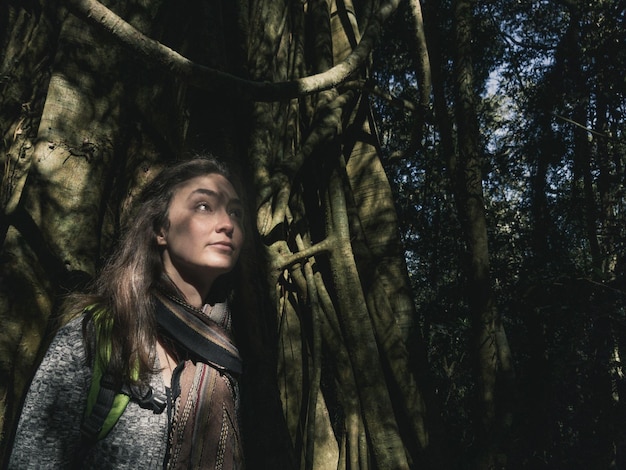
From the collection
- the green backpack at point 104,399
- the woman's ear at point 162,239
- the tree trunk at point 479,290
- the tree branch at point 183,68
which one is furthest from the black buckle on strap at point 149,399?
the tree trunk at point 479,290

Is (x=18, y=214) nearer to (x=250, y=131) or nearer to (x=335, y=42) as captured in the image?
(x=250, y=131)

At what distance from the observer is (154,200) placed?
1.84 metres

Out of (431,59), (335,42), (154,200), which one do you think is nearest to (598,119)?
(431,59)

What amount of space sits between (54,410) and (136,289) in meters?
0.34

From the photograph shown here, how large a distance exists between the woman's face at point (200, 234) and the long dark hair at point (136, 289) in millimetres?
27

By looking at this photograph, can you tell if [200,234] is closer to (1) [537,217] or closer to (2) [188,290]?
(2) [188,290]

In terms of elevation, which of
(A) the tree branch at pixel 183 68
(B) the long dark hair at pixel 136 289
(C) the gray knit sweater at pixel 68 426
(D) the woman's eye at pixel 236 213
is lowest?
(C) the gray knit sweater at pixel 68 426

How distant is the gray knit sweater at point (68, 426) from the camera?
4.55ft

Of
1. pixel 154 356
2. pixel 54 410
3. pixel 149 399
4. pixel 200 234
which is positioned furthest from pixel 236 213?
pixel 54 410

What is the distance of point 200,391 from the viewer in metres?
1.63

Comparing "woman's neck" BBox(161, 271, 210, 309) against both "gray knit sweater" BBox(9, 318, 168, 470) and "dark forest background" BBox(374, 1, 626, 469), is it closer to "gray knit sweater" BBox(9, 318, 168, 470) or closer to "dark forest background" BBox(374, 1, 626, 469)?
"gray knit sweater" BBox(9, 318, 168, 470)

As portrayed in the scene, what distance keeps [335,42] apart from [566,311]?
8.42 feet

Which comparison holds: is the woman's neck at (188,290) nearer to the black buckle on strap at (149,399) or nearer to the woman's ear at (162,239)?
the woman's ear at (162,239)

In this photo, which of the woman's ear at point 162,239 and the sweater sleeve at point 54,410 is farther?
the woman's ear at point 162,239
